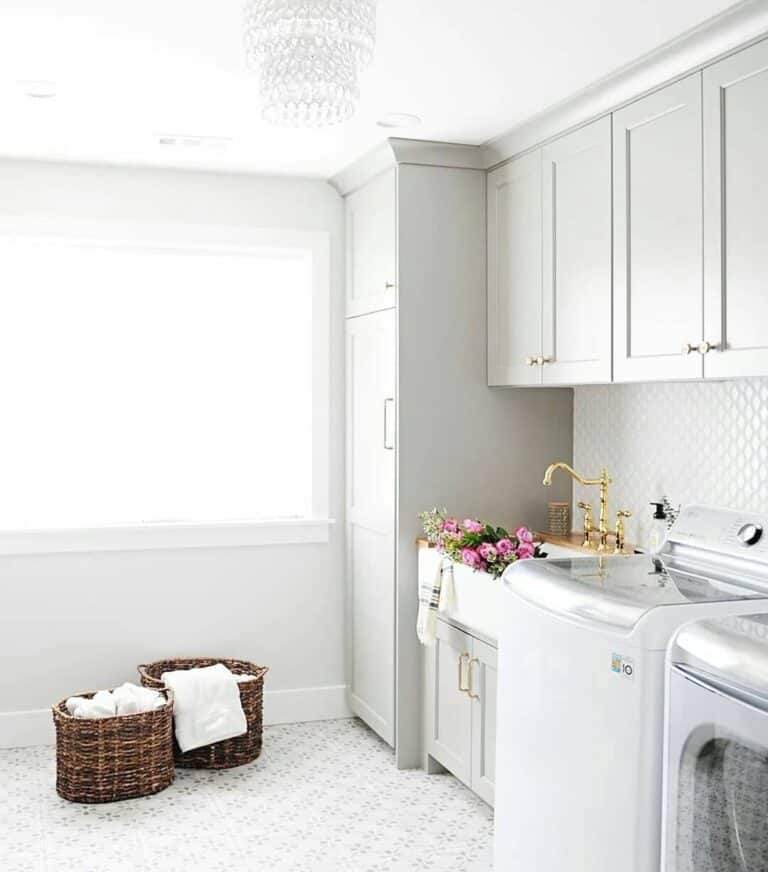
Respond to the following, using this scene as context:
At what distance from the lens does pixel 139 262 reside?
425 centimetres

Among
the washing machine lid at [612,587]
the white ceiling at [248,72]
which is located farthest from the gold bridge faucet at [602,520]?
the white ceiling at [248,72]

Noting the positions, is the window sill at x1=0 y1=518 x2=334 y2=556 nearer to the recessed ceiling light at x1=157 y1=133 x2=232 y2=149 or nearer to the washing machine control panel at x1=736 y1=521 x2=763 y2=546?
the recessed ceiling light at x1=157 y1=133 x2=232 y2=149

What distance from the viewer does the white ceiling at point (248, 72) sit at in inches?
98.4

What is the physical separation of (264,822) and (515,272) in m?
2.05

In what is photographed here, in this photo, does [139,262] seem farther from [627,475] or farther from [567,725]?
[567,725]

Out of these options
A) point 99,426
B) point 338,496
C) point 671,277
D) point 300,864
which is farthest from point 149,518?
point 671,277

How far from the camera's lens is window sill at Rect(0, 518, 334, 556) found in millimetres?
4059

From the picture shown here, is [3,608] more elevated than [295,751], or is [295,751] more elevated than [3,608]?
[3,608]

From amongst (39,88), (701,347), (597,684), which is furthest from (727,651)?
(39,88)

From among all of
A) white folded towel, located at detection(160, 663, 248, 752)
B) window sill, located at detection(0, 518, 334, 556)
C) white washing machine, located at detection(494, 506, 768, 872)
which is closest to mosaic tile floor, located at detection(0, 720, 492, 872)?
white folded towel, located at detection(160, 663, 248, 752)

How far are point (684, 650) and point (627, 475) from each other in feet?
5.68

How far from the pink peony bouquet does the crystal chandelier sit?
1.56 meters

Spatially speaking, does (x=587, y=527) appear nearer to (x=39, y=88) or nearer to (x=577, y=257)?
(x=577, y=257)

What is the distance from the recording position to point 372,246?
4.08m
